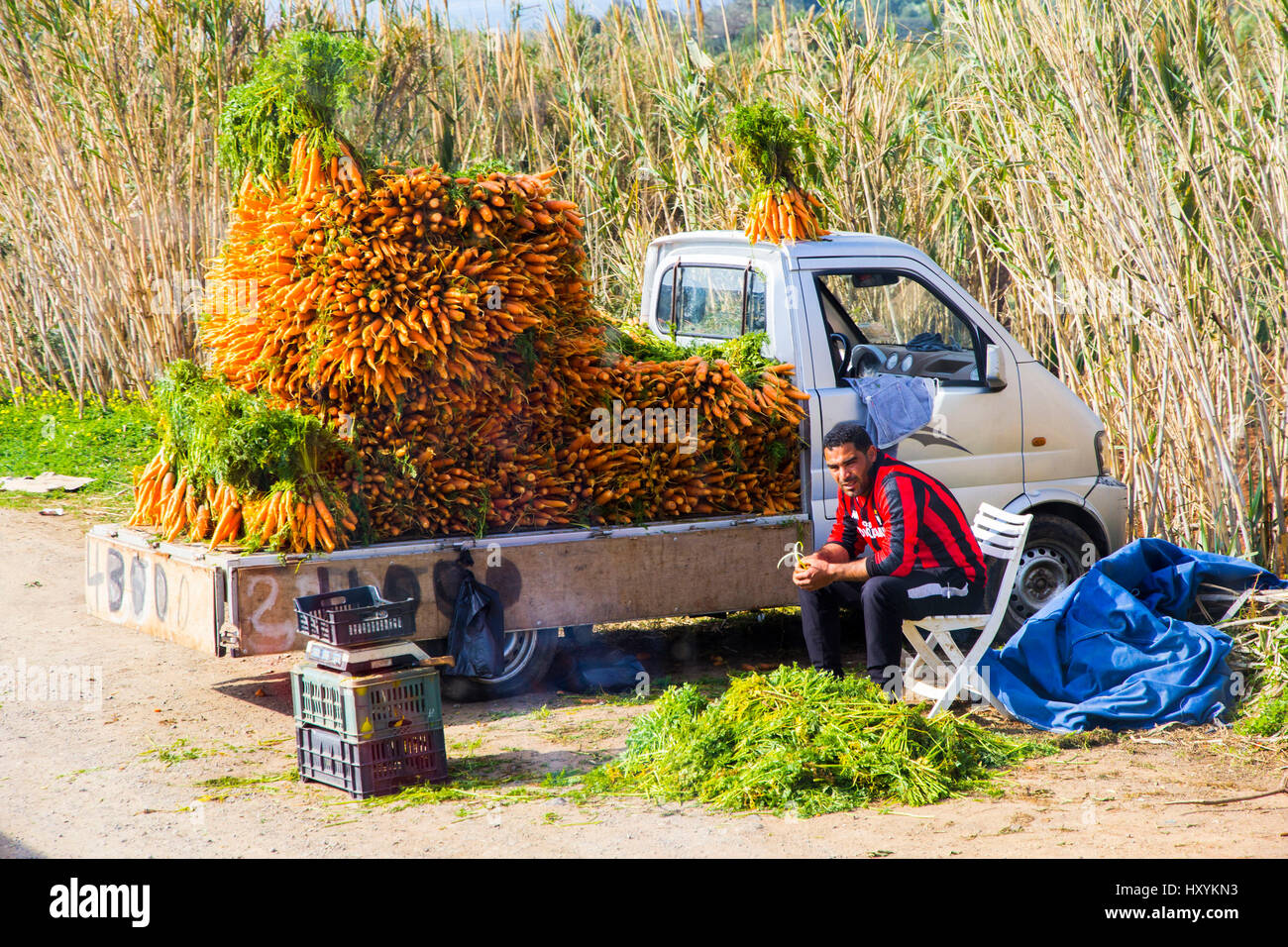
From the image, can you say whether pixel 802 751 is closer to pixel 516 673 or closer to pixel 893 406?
pixel 516 673

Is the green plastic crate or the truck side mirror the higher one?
the truck side mirror

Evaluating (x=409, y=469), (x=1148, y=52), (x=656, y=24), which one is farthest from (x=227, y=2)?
(x=1148, y=52)

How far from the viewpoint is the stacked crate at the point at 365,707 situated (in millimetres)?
4395

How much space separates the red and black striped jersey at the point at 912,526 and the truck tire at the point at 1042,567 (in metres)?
1.03

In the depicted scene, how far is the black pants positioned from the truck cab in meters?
0.64

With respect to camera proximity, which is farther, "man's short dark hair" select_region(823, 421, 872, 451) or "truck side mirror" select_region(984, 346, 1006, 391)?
"truck side mirror" select_region(984, 346, 1006, 391)

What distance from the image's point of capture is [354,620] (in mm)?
4410

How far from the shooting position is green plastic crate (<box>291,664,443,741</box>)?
4.38 metres

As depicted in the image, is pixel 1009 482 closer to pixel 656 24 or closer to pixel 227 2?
pixel 656 24

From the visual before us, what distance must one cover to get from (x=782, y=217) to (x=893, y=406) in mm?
1131

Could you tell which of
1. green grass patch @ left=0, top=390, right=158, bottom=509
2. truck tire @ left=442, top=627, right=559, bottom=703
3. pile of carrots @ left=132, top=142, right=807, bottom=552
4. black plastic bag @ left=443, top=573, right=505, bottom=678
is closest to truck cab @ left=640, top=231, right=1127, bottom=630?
pile of carrots @ left=132, top=142, right=807, bottom=552

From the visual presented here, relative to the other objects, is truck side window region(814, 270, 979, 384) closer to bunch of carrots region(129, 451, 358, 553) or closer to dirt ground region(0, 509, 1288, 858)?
dirt ground region(0, 509, 1288, 858)

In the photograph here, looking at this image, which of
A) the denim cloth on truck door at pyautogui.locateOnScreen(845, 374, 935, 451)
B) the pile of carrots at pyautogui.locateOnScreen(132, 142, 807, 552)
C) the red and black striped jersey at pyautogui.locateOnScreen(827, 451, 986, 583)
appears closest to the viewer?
the pile of carrots at pyautogui.locateOnScreen(132, 142, 807, 552)

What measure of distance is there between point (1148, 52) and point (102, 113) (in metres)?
8.25
